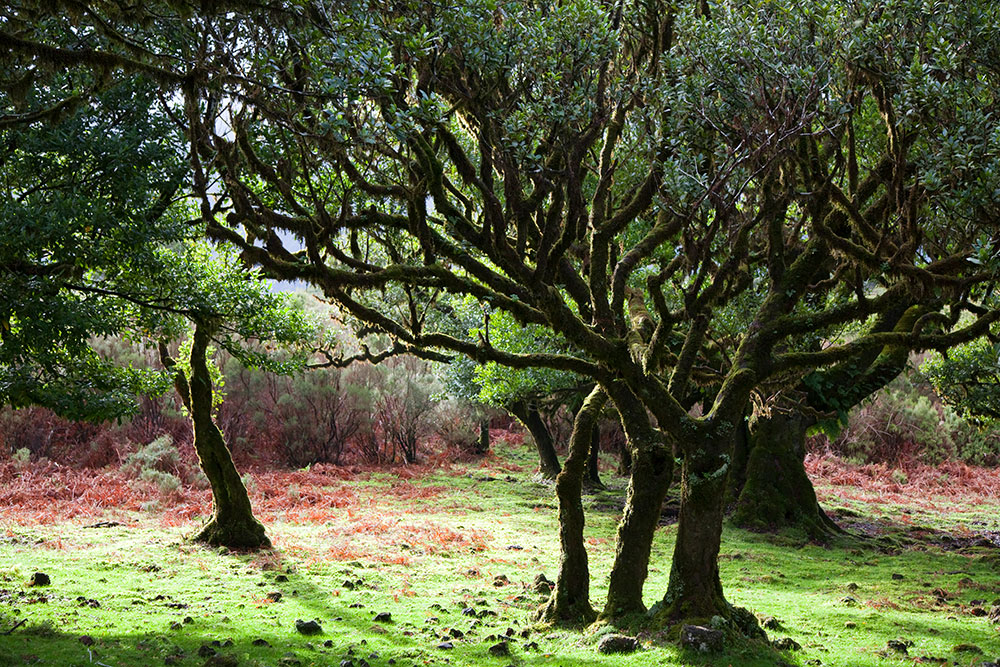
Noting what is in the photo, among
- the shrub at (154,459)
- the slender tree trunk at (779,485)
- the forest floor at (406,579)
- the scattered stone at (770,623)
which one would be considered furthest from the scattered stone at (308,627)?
the shrub at (154,459)

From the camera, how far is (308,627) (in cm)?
966

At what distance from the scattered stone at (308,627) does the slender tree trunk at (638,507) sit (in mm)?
3530

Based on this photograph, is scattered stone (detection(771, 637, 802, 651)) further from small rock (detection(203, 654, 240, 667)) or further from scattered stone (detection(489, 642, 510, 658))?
small rock (detection(203, 654, 240, 667))

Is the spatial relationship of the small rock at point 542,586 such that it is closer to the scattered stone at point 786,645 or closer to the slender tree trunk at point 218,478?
the scattered stone at point 786,645

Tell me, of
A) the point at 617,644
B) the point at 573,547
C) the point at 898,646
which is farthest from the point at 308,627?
the point at 898,646

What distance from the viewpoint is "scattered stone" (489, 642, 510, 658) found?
28.8ft

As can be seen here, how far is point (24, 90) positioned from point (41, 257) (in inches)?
127

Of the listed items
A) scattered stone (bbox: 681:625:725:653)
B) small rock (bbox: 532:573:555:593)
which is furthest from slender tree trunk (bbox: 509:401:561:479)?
scattered stone (bbox: 681:625:725:653)

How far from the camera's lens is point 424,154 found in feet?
26.9

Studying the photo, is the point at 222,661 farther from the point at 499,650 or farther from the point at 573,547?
the point at 573,547

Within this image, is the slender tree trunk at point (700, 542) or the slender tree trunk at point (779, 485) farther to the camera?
the slender tree trunk at point (779, 485)

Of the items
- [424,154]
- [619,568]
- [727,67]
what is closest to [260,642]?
[619,568]

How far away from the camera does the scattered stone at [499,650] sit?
28.8ft

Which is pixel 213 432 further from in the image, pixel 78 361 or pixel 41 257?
pixel 41 257
